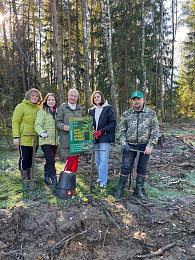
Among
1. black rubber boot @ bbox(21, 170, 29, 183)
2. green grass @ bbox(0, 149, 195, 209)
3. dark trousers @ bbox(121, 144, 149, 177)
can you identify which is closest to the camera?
green grass @ bbox(0, 149, 195, 209)

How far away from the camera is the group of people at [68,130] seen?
425 centimetres

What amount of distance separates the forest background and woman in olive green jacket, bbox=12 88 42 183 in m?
3.86

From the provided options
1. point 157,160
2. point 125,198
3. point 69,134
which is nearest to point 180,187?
point 125,198

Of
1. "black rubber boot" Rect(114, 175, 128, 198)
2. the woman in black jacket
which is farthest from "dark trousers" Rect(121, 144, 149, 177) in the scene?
the woman in black jacket

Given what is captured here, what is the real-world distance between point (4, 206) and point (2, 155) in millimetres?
4612

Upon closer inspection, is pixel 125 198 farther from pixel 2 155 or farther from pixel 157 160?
pixel 2 155

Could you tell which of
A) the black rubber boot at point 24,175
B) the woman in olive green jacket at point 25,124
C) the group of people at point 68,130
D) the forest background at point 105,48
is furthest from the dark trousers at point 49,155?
the forest background at point 105,48

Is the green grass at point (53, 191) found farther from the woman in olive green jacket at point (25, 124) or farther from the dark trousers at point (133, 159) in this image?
the dark trousers at point (133, 159)

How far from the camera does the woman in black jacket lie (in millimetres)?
4609

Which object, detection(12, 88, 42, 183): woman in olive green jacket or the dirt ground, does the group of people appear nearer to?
detection(12, 88, 42, 183): woman in olive green jacket

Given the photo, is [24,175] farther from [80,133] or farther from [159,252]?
[159,252]

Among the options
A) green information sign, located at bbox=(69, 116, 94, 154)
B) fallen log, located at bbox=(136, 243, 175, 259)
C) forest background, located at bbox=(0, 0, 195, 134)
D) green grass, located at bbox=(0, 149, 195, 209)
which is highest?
forest background, located at bbox=(0, 0, 195, 134)

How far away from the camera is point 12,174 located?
18.3ft

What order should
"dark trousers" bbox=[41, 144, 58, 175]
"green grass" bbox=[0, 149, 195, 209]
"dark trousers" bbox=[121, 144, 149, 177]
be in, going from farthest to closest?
1. "dark trousers" bbox=[41, 144, 58, 175]
2. "dark trousers" bbox=[121, 144, 149, 177]
3. "green grass" bbox=[0, 149, 195, 209]
